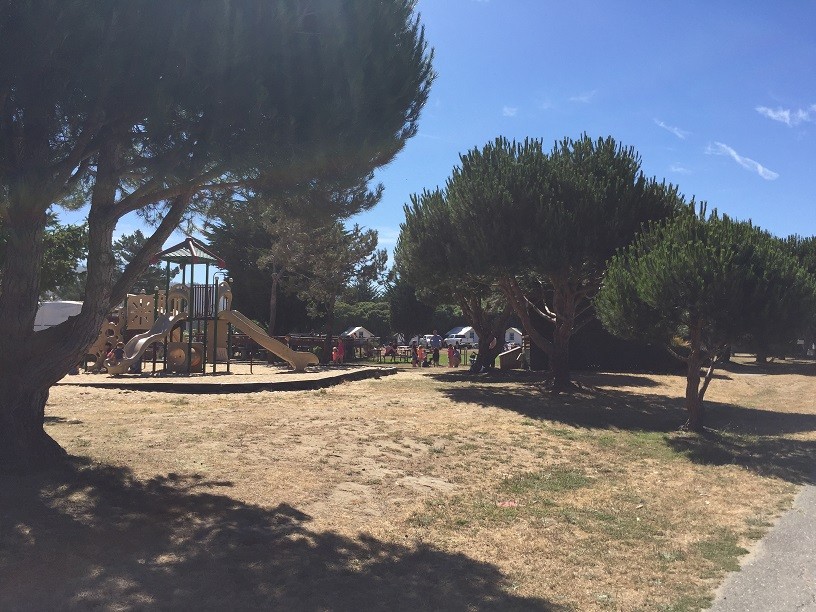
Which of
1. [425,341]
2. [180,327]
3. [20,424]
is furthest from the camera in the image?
[425,341]

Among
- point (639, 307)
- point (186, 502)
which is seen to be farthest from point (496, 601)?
point (639, 307)

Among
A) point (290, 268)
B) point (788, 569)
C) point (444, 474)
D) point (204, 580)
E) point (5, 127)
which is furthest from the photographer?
point (290, 268)

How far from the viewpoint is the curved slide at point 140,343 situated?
64.8 feet

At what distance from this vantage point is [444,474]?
955 centimetres

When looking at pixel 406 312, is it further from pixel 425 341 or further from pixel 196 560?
pixel 196 560

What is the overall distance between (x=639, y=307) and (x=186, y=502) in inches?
391

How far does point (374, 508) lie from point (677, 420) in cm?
1092

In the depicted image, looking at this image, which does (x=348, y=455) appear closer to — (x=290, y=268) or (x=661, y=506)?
(x=661, y=506)

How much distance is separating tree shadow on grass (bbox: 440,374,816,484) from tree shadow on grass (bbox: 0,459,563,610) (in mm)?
7184

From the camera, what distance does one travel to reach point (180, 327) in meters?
24.7

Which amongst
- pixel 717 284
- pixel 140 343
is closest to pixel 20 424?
pixel 717 284

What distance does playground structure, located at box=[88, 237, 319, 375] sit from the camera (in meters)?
20.9

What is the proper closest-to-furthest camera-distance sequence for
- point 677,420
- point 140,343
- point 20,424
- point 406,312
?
1. point 20,424
2. point 677,420
3. point 140,343
4. point 406,312

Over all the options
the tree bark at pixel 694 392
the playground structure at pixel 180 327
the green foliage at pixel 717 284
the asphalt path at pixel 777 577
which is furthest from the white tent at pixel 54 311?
the asphalt path at pixel 777 577
